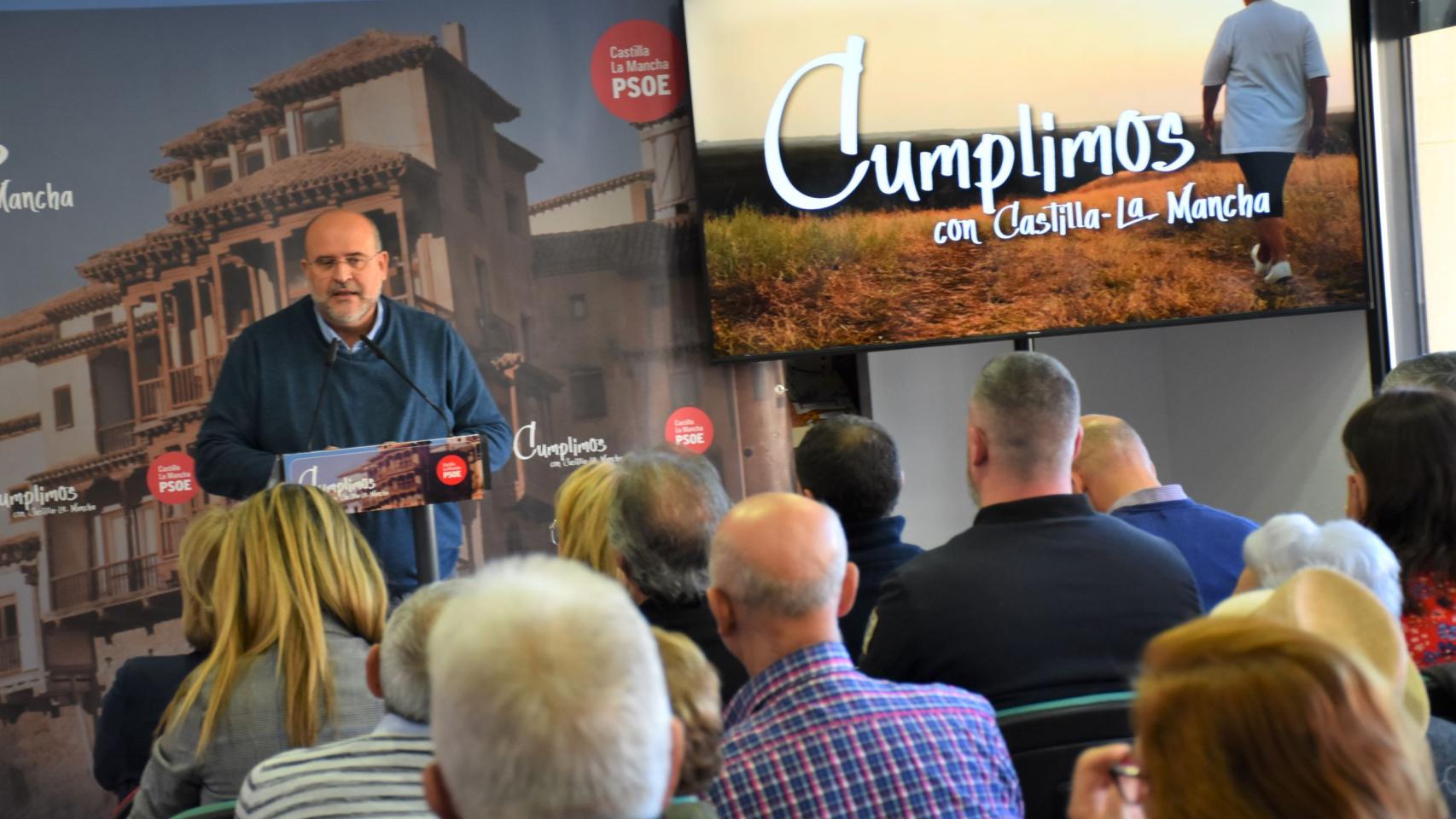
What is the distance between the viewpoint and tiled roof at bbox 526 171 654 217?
195 inches

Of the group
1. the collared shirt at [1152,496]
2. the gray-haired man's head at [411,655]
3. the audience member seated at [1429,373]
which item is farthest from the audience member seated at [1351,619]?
the audience member seated at [1429,373]

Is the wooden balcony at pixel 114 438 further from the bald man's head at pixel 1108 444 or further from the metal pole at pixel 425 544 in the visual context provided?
the bald man's head at pixel 1108 444

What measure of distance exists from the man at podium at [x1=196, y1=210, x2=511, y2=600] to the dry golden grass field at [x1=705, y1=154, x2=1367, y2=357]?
4.20 feet

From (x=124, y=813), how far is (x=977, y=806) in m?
1.62

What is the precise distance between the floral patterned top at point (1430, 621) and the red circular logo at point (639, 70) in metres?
3.47

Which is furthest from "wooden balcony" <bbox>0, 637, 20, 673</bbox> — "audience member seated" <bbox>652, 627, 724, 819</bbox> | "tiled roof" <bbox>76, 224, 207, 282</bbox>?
"audience member seated" <bbox>652, 627, 724, 819</bbox>

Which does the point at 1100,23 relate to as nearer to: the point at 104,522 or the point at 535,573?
the point at 104,522

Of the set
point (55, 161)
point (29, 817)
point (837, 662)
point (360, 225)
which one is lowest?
point (29, 817)

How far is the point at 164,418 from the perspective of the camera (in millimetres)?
4738

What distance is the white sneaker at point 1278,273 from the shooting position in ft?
17.9

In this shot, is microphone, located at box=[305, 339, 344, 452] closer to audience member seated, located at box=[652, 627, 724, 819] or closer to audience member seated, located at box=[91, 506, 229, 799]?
audience member seated, located at box=[91, 506, 229, 799]

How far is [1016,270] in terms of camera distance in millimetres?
5297

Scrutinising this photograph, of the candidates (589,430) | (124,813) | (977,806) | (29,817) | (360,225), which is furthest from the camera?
(589,430)

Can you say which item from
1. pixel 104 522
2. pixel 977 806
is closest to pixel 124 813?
pixel 977 806
